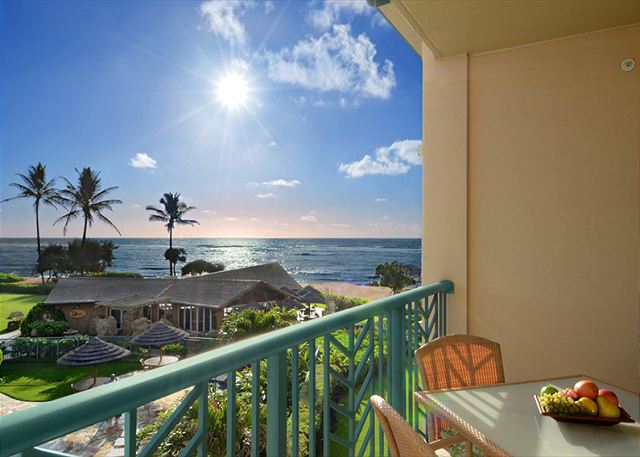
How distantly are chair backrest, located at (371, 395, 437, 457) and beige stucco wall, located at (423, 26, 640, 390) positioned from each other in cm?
181

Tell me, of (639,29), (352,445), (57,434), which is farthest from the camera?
(639,29)

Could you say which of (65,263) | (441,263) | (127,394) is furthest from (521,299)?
(65,263)

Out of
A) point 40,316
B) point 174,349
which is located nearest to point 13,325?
point 40,316

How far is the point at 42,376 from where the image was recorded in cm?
2420

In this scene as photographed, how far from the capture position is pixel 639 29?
2.29 m

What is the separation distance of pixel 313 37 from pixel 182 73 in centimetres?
1446

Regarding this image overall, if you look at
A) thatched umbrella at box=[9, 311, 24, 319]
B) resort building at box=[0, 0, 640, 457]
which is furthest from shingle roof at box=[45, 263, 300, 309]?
resort building at box=[0, 0, 640, 457]

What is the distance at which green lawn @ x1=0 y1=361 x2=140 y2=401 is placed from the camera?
73.3 feet

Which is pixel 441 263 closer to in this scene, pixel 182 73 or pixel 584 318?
pixel 584 318

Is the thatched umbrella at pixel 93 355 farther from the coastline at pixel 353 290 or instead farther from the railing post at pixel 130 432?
the railing post at pixel 130 432

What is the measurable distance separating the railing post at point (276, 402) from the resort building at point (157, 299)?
28.5 metres

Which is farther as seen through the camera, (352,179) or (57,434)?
(352,179)

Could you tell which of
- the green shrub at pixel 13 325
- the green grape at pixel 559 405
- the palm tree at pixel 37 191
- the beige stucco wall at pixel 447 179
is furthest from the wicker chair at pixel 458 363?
the palm tree at pixel 37 191

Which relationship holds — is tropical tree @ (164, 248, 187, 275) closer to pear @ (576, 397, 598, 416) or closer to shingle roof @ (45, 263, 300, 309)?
shingle roof @ (45, 263, 300, 309)
